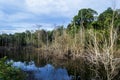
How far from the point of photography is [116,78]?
18.0 m

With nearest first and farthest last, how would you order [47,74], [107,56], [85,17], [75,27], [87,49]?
1. [107,56]
2. [47,74]
3. [87,49]
4. [75,27]
5. [85,17]

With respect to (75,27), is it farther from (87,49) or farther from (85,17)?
(87,49)

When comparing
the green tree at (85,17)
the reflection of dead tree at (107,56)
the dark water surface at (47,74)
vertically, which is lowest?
the dark water surface at (47,74)

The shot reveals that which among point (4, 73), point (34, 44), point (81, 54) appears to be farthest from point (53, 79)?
point (34, 44)

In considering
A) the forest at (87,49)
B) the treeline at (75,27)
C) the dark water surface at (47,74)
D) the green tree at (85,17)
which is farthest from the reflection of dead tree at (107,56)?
the green tree at (85,17)

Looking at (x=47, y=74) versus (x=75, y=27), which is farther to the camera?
(x=75, y=27)

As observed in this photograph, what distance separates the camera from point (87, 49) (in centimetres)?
3100

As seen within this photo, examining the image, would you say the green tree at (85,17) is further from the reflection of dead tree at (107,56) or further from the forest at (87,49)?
the reflection of dead tree at (107,56)

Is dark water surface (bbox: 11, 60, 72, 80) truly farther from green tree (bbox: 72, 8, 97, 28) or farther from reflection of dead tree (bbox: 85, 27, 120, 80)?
green tree (bbox: 72, 8, 97, 28)


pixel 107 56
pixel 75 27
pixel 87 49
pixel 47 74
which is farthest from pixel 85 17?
pixel 107 56

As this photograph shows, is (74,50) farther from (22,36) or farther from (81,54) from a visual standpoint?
(22,36)

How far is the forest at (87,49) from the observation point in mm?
16406

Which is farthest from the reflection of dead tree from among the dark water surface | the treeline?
the treeline

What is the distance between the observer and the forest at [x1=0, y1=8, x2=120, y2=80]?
53.8 ft
